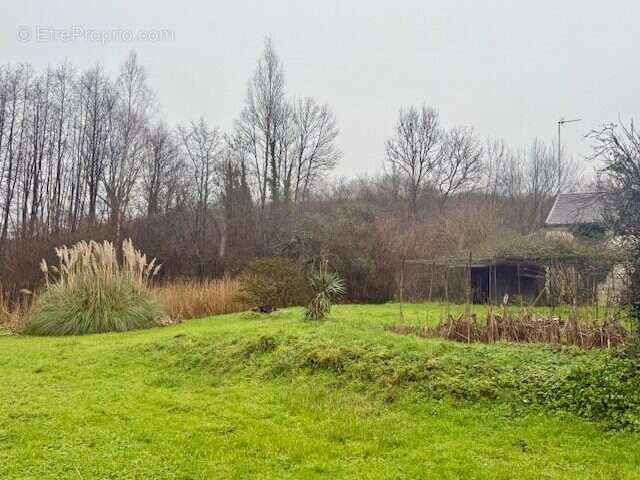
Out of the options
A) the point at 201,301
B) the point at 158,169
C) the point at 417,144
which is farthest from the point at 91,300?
the point at 417,144

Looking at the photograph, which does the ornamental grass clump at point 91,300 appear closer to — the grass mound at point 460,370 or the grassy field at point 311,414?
the grassy field at point 311,414

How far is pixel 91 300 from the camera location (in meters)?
9.08

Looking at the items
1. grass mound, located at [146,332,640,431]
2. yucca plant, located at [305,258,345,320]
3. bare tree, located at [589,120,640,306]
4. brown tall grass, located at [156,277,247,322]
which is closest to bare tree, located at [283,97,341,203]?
brown tall grass, located at [156,277,247,322]

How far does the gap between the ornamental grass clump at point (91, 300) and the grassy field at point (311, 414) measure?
252cm

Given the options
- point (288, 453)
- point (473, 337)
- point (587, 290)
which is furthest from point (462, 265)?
point (288, 453)

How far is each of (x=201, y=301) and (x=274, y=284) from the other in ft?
5.61

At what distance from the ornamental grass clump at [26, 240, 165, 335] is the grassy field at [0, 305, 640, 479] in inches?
99.3

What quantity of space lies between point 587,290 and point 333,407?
18.6 feet

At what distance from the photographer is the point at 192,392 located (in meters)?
4.98

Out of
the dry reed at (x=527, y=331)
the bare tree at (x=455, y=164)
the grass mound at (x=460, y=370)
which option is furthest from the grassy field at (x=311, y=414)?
the bare tree at (x=455, y=164)

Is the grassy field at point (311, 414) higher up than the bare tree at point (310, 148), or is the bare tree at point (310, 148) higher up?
the bare tree at point (310, 148)

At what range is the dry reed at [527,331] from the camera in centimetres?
528

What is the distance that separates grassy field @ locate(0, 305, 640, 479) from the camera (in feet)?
10.5

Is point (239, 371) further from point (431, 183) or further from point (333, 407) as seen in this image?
point (431, 183)
